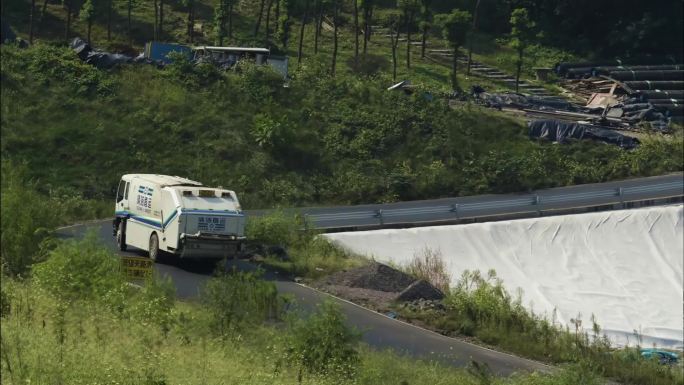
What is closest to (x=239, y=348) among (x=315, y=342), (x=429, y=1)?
(x=315, y=342)

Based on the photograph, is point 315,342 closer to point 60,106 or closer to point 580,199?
point 580,199

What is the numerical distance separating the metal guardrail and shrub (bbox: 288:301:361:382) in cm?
1437

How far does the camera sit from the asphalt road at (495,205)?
3650 centimetres

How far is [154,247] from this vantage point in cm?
2872

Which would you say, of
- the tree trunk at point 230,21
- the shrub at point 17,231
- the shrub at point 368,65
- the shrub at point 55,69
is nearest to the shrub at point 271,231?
the shrub at point 17,231

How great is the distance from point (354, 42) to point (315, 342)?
46.7 m

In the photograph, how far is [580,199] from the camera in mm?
41531

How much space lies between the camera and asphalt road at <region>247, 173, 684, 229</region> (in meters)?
36.5

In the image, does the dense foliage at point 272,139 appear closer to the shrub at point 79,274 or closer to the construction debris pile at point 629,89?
the construction debris pile at point 629,89

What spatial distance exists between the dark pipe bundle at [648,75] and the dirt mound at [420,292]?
3549 centimetres

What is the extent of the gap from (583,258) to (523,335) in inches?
487

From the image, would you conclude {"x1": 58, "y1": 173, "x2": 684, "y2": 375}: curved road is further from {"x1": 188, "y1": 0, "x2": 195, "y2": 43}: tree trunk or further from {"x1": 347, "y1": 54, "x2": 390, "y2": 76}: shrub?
{"x1": 188, "y1": 0, "x2": 195, "y2": 43}: tree trunk

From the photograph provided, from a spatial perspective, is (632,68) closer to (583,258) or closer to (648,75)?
(648,75)

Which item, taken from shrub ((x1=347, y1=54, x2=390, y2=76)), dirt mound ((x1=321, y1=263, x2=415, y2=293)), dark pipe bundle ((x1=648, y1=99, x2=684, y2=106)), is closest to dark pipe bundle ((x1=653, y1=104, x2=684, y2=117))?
dark pipe bundle ((x1=648, y1=99, x2=684, y2=106))
